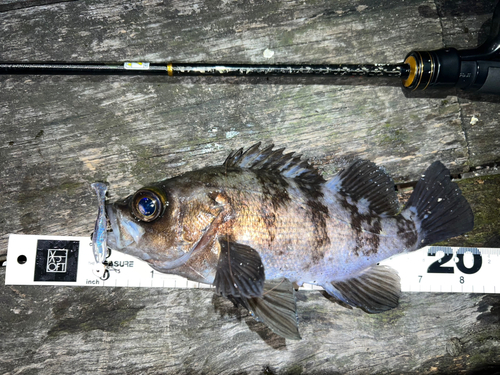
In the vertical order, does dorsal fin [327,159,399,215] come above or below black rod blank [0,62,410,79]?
below

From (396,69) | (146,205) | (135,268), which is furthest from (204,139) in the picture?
(396,69)

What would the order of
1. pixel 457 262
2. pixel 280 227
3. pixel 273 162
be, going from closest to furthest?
pixel 280 227 < pixel 273 162 < pixel 457 262

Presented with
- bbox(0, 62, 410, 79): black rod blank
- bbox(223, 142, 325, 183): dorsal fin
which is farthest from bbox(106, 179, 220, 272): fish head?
bbox(0, 62, 410, 79): black rod blank

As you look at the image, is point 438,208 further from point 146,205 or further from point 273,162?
point 146,205

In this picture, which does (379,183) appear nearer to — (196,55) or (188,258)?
(188,258)

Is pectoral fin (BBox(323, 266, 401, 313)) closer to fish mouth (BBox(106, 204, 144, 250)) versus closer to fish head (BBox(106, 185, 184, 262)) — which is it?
fish head (BBox(106, 185, 184, 262))

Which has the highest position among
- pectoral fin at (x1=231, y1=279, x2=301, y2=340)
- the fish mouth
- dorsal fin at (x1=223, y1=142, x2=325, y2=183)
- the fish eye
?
dorsal fin at (x1=223, y1=142, x2=325, y2=183)
